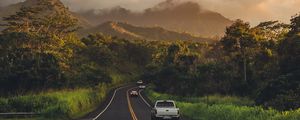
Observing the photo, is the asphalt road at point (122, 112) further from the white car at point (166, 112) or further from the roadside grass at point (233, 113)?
the roadside grass at point (233, 113)

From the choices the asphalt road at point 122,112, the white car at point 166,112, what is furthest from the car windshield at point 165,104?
the asphalt road at point 122,112

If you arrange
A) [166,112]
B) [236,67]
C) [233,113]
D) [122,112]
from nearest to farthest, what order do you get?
[233,113] < [166,112] < [122,112] < [236,67]

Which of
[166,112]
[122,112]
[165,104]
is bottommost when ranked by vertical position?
[122,112]

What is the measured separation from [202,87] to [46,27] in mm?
44607

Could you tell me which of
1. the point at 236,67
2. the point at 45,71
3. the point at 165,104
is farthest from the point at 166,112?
the point at 236,67

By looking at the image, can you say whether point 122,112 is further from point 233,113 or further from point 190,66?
point 190,66

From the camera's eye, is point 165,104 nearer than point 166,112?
No

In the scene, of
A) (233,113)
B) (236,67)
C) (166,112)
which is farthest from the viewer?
(236,67)

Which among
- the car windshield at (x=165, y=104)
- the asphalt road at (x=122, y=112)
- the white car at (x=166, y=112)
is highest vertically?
the car windshield at (x=165, y=104)

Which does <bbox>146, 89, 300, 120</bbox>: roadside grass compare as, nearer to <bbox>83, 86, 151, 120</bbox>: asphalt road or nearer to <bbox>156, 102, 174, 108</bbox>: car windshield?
<bbox>156, 102, 174, 108</bbox>: car windshield

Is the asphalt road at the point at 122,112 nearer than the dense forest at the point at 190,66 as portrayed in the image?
Yes

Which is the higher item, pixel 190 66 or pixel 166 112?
pixel 190 66

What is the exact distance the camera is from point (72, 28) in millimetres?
129250

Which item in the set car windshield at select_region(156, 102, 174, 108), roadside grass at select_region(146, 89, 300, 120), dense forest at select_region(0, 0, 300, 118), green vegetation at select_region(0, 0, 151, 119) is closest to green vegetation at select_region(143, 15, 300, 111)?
dense forest at select_region(0, 0, 300, 118)
